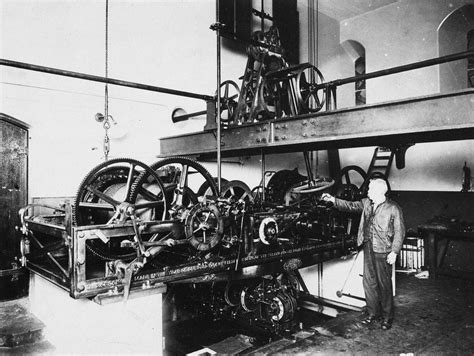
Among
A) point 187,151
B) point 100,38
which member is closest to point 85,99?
point 100,38

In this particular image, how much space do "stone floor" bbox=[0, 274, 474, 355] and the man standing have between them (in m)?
0.20

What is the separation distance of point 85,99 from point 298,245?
13.0ft

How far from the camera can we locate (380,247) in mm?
4043

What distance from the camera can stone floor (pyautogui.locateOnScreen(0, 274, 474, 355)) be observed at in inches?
141

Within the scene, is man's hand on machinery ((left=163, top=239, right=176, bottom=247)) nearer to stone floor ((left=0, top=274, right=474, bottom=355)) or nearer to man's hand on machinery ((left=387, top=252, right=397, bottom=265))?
stone floor ((left=0, top=274, right=474, bottom=355))

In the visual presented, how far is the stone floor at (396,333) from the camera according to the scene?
11.7 feet

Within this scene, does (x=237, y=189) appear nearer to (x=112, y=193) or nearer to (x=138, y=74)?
(x=112, y=193)

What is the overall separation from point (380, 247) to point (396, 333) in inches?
33.5

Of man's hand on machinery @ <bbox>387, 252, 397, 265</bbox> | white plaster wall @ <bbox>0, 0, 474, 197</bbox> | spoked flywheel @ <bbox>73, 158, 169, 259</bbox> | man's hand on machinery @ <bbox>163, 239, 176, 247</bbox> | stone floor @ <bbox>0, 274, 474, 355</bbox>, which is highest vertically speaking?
white plaster wall @ <bbox>0, 0, 474, 197</bbox>

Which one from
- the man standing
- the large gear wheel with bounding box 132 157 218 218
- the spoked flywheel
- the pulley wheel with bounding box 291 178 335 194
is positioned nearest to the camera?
the spoked flywheel

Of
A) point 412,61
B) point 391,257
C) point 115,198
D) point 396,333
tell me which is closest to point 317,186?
point 391,257

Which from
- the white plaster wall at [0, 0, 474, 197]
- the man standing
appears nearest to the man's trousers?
the man standing

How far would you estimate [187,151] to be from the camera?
19.8 feet

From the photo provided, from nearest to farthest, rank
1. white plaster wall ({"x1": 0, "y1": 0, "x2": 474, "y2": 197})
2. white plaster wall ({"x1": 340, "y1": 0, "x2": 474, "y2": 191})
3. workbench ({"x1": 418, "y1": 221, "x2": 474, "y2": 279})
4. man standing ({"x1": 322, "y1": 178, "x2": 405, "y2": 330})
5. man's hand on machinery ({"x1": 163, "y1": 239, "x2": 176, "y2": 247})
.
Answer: man's hand on machinery ({"x1": 163, "y1": 239, "x2": 176, "y2": 247}), man standing ({"x1": 322, "y1": 178, "x2": 405, "y2": 330}), white plaster wall ({"x1": 0, "y1": 0, "x2": 474, "y2": 197}), workbench ({"x1": 418, "y1": 221, "x2": 474, "y2": 279}), white plaster wall ({"x1": 340, "y1": 0, "x2": 474, "y2": 191})
